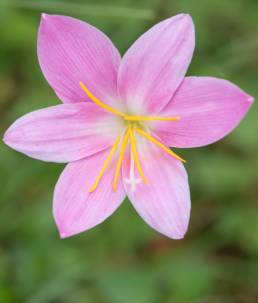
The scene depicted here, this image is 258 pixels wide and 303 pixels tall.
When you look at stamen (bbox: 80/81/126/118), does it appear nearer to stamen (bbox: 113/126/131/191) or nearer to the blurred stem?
stamen (bbox: 113/126/131/191)

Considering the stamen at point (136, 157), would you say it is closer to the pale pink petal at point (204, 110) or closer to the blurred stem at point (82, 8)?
the pale pink petal at point (204, 110)

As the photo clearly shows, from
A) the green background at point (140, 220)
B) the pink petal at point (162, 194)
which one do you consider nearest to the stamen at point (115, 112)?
the pink petal at point (162, 194)

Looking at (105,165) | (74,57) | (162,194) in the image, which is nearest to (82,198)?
(105,165)

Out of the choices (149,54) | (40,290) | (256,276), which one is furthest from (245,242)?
(149,54)

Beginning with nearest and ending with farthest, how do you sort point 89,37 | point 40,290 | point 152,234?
point 89,37 < point 40,290 < point 152,234

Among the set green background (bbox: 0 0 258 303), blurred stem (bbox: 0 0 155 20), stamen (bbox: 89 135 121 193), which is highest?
blurred stem (bbox: 0 0 155 20)

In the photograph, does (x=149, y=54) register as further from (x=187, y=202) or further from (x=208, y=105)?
(x=187, y=202)

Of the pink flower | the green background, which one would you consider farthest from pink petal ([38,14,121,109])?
the green background

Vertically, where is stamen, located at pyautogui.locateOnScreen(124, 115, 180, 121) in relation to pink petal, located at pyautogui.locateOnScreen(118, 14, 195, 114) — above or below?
below
